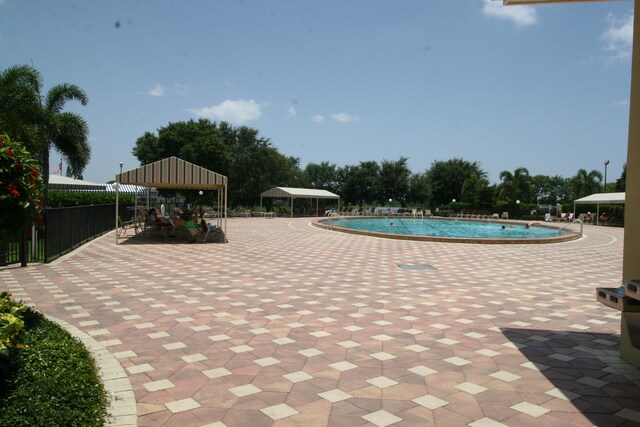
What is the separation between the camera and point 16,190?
14.5ft

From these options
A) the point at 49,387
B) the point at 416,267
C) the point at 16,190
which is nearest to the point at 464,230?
the point at 416,267

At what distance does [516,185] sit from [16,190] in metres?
46.7

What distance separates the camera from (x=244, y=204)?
45.3 m

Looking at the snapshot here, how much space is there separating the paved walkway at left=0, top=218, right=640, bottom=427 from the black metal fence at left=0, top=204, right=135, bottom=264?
943 mm

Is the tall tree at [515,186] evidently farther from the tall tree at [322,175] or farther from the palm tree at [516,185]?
the tall tree at [322,175]

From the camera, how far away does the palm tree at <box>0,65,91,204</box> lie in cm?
1806

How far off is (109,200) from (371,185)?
3307cm

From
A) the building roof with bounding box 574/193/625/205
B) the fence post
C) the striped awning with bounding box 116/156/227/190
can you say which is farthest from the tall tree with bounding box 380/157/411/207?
the fence post

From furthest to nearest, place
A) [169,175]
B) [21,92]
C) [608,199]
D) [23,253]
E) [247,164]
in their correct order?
[247,164] < [608,199] < [21,92] < [169,175] < [23,253]

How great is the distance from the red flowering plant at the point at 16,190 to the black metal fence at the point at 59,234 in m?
5.18

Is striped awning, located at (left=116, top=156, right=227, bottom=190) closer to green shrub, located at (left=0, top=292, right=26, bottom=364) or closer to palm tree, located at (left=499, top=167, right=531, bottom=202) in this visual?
green shrub, located at (left=0, top=292, right=26, bottom=364)

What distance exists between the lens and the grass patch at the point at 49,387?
2.77 meters

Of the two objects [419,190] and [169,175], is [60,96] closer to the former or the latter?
[169,175]

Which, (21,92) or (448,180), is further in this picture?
(448,180)
